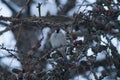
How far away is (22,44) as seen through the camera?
23.2 ft

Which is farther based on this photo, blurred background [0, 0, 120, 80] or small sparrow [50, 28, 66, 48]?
small sparrow [50, 28, 66, 48]

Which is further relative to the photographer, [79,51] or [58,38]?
[58,38]

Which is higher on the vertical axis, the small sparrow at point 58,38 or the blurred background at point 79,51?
the small sparrow at point 58,38

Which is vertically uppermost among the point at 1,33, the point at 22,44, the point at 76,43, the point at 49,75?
the point at 22,44

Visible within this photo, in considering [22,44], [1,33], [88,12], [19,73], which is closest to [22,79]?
[19,73]

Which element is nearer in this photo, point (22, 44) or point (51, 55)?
point (51, 55)

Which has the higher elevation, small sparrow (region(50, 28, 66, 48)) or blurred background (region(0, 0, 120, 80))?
small sparrow (region(50, 28, 66, 48))

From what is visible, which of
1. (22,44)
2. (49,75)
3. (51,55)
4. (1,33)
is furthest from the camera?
(22,44)

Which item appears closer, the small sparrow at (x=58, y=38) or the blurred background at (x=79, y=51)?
the blurred background at (x=79, y=51)

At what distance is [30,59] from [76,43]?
39 cm

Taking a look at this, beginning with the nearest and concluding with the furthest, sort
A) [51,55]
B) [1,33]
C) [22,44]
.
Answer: [51,55]
[1,33]
[22,44]

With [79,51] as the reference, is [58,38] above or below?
above

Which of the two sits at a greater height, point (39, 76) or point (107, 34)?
point (107, 34)

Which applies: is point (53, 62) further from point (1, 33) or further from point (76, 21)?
point (1, 33)
